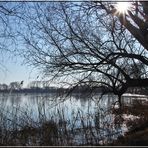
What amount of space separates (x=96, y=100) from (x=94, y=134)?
326 inches

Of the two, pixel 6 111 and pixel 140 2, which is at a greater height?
pixel 140 2

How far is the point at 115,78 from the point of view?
1764 centimetres

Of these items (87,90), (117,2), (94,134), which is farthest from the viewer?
(87,90)

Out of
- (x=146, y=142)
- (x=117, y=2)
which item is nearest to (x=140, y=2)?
(x=117, y=2)

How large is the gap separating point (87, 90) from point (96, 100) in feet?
2.53

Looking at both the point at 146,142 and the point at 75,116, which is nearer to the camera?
the point at 146,142

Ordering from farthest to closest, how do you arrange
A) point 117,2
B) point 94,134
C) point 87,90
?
point 87,90 → point 117,2 → point 94,134

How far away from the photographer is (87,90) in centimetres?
1845

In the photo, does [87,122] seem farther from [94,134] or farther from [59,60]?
[59,60]

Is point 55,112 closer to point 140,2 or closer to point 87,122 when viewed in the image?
point 87,122

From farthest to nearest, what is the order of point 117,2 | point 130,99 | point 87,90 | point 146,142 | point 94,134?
point 130,99 < point 87,90 < point 117,2 < point 94,134 < point 146,142

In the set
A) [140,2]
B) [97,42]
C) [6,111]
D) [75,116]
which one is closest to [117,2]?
[140,2]

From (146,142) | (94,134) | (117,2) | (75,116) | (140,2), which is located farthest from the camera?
(117,2)

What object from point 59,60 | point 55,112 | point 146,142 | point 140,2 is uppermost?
point 140,2
